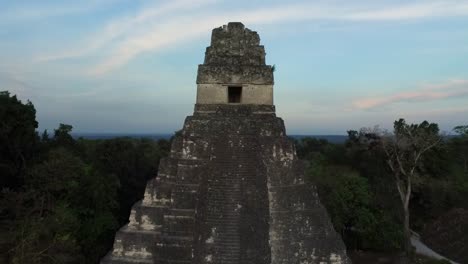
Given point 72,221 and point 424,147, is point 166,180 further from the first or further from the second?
point 424,147

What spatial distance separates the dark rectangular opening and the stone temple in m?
0.09

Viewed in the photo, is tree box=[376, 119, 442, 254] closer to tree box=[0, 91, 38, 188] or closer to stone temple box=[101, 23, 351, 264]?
stone temple box=[101, 23, 351, 264]

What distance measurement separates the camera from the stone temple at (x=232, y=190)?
7.78 m

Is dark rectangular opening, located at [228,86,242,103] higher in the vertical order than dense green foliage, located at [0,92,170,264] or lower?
higher

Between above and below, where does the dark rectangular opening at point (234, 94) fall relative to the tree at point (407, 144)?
above

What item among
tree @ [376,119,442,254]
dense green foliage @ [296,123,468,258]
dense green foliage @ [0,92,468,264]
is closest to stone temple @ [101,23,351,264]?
dense green foliage @ [0,92,468,264]

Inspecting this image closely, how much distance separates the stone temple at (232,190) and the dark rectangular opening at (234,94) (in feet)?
0.30

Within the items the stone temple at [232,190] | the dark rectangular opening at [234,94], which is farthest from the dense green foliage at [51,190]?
the dark rectangular opening at [234,94]

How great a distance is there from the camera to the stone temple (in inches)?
306

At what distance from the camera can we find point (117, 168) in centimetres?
2544

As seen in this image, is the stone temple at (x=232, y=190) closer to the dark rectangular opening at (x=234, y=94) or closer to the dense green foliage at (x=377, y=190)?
the dark rectangular opening at (x=234, y=94)

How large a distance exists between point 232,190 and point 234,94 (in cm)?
287

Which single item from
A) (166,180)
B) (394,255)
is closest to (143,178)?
(394,255)

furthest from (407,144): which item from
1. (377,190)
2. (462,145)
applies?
(462,145)
